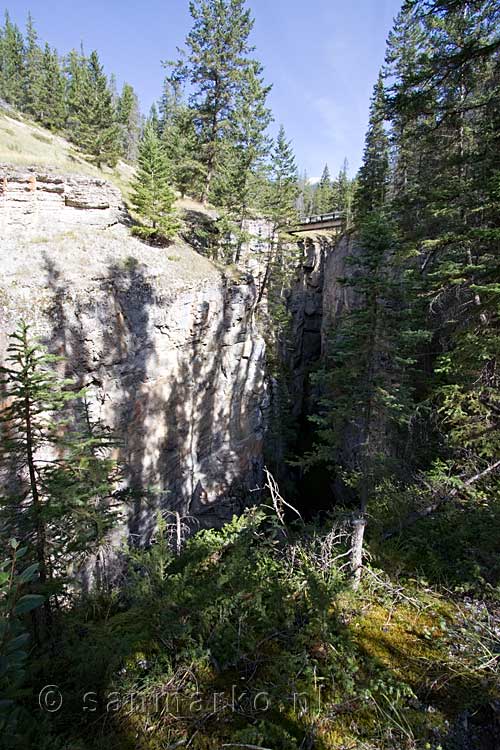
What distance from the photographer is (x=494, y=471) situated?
6621mm

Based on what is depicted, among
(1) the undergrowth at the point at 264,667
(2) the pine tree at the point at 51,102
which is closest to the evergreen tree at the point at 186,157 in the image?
(2) the pine tree at the point at 51,102

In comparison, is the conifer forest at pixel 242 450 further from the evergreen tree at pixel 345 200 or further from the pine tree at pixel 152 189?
the evergreen tree at pixel 345 200

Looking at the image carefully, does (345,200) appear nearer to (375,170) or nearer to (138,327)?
(375,170)

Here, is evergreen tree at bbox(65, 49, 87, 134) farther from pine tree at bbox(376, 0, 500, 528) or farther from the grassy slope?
pine tree at bbox(376, 0, 500, 528)

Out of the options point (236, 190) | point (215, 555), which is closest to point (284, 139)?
point (236, 190)

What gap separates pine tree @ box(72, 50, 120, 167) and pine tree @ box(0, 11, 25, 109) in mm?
17007

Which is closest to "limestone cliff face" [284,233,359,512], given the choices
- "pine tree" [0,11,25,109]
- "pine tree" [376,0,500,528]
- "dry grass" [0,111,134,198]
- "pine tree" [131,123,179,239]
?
"pine tree" [376,0,500,528]

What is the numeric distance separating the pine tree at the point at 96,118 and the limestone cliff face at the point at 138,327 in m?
17.0

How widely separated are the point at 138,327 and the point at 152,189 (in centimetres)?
650

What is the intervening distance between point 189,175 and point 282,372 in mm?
13666

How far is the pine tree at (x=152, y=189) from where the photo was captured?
46.4 ft

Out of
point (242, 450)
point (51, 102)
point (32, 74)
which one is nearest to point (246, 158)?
point (242, 450)

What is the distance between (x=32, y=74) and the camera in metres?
37.9

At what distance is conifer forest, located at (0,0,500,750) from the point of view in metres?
3.15
